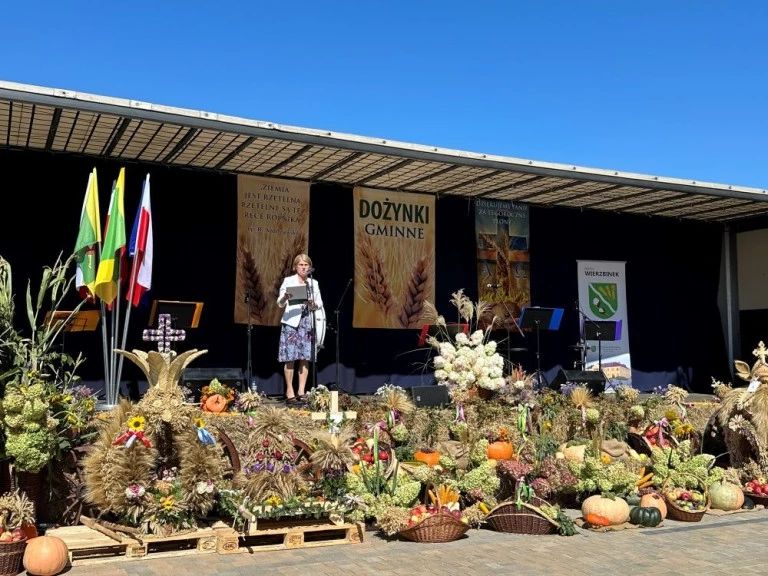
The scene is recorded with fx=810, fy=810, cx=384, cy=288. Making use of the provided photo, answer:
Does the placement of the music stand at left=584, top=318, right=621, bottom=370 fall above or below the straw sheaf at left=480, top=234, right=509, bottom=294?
below

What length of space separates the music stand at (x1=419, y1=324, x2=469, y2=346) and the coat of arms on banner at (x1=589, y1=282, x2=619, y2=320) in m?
3.43

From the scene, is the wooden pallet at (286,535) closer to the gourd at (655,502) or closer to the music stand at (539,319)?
the gourd at (655,502)

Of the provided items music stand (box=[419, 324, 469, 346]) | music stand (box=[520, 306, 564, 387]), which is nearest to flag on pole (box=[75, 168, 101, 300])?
music stand (box=[419, 324, 469, 346])

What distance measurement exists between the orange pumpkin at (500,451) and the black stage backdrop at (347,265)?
15.0ft

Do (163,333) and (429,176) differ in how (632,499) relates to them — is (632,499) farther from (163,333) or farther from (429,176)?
(429,176)

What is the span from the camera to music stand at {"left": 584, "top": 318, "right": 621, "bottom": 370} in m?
13.0

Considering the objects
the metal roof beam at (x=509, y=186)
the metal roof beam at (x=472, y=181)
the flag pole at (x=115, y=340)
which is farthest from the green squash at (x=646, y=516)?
the metal roof beam at (x=509, y=186)

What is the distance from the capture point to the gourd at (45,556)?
4.92 m

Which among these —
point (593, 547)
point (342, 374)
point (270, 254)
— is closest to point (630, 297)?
point (342, 374)

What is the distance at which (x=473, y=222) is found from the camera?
43.1 ft

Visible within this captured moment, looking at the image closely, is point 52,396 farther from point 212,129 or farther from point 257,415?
point 212,129

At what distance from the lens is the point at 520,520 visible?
638cm

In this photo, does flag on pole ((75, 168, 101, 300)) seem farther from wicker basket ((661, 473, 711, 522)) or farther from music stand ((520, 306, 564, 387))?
music stand ((520, 306, 564, 387))

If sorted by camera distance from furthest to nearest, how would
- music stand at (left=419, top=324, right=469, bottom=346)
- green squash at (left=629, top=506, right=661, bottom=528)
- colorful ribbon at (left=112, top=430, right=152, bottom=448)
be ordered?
music stand at (left=419, top=324, right=469, bottom=346) → green squash at (left=629, top=506, right=661, bottom=528) → colorful ribbon at (left=112, top=430, right=152, bottom=448)
